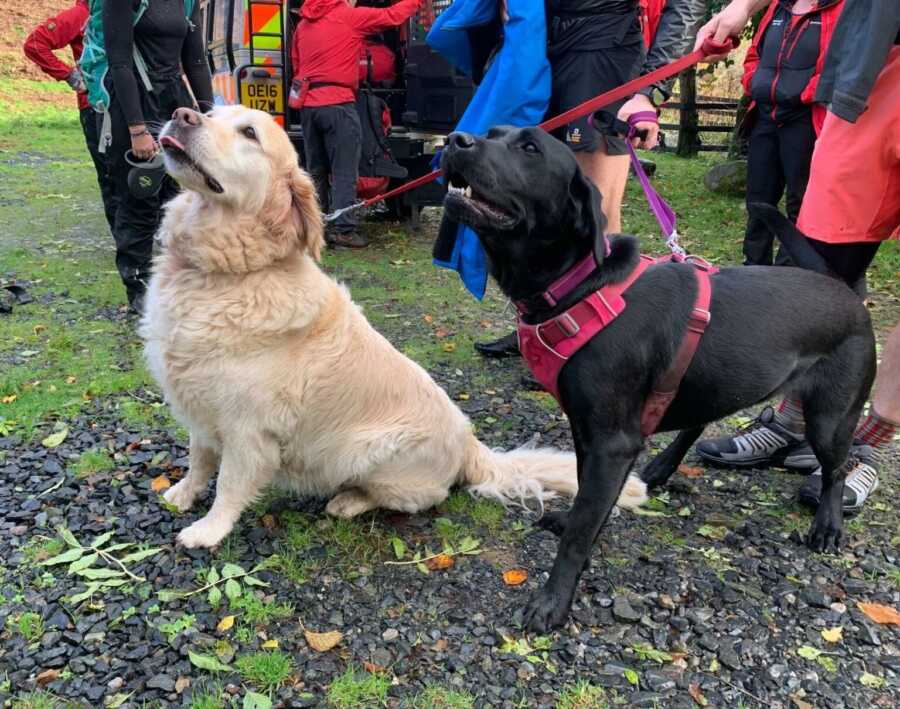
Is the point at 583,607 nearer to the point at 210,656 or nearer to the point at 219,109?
the point at 210,656

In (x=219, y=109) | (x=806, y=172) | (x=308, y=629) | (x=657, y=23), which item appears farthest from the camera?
(x=657, y=23)

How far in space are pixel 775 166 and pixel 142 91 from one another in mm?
4208

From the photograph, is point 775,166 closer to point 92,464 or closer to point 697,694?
point 697,694

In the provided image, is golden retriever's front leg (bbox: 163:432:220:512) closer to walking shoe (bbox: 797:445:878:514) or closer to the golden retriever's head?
the golden retriever's head

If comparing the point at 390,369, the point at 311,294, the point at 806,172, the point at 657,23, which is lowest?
the point at 390,369

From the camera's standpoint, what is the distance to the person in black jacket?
4.40 meters

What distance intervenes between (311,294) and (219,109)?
875 millimetres

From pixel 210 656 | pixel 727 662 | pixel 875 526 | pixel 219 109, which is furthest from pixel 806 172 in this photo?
pixel 210 656

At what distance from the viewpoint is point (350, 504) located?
9.86ft

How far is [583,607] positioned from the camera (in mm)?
2584

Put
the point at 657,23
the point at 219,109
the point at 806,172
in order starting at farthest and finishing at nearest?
the point at 657,23 < the point at 806,172 < the point at 219,109

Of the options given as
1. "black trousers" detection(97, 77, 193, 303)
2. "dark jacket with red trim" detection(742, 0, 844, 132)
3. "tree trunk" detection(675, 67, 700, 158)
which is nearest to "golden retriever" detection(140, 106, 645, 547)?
"black trousers" detection(97, 77, 193, 303)

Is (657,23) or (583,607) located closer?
(583,607)

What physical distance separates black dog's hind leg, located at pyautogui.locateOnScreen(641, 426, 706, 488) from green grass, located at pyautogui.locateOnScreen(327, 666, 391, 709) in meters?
1.70
